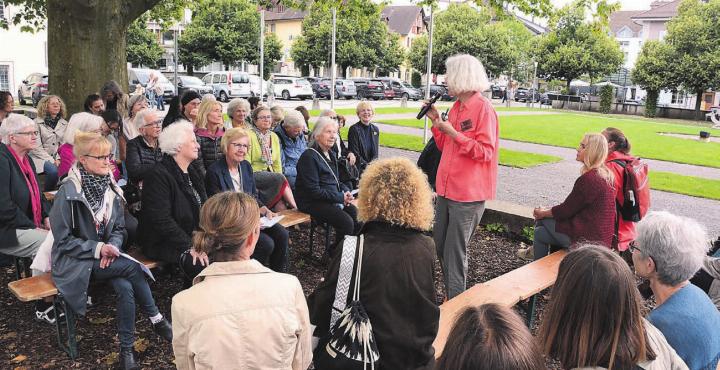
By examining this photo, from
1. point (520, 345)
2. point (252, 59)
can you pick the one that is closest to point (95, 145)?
Answer: point (520, 345)

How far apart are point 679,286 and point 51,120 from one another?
26.7 ft

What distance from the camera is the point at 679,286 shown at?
8.93 feet

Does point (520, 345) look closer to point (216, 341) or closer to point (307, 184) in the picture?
point (216, 341)

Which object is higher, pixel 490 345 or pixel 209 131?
pixel 209 131

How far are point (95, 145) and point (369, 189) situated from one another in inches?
91.5

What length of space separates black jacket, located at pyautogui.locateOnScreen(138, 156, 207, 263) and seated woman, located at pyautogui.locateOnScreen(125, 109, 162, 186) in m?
1.27

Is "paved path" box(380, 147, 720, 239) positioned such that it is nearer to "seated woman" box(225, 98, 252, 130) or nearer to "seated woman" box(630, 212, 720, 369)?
"seated woman" box(225, 98, 252, 130)

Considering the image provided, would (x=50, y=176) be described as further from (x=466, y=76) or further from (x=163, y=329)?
(x=466, y=76)

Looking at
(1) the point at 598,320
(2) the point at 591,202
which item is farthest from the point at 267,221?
(1) the point at 598,320

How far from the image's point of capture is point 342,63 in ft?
180

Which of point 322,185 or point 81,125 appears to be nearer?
point 81,125

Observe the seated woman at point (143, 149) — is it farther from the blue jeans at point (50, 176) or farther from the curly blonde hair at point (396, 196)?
the curly blonde hair at point (396, 196)

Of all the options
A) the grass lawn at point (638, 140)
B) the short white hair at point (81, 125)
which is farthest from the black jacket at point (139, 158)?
the grass lawn at point (638, 140)

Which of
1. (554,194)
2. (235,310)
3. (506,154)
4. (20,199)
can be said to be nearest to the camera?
(235,310)
